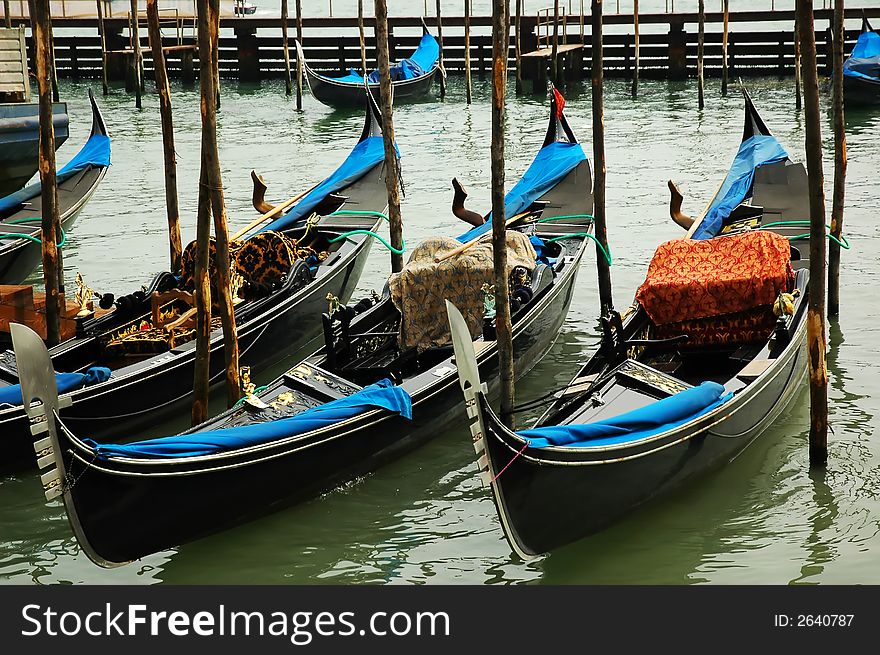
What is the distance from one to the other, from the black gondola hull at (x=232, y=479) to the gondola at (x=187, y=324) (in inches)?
38.3

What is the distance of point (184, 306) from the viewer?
6.38 meters

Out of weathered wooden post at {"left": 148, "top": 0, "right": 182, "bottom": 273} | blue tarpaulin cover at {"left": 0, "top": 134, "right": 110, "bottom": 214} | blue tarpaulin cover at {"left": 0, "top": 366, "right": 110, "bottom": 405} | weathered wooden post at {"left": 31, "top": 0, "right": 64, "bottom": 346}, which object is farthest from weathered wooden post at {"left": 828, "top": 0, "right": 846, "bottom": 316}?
blue tarpaulin cover at {"left": 0, "top": 134, "right": 110, "bottom": 214}

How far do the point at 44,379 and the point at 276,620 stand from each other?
3.70 ft

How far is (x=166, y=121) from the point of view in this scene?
A: 6.59m

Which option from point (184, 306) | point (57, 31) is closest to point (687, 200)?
point (184, 306)

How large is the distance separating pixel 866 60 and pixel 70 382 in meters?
12.4

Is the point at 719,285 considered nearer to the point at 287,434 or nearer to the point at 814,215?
the point at 814,215

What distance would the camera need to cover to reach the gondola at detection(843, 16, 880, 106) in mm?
14664

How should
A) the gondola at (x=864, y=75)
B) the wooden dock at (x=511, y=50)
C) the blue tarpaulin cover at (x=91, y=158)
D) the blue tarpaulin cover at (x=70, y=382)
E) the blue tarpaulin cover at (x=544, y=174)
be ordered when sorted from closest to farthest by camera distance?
1. the blue tarpaulin cover at (x=70, y=382)
2. the blue tarpaulin cover at (x=544, y=174)
3. the blue tarpaulin cover at (x=91, y=158)
4. the gondola at (x=864, y=75)
5. the wooden dock at (x=511, y=50)

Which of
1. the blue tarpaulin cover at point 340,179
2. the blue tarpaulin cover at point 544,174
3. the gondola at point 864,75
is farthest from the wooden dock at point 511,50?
the blue tarpaulin cover at point 544,174

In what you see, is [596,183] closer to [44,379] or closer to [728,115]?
[44,379]

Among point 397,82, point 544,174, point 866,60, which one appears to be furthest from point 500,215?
point 397,82

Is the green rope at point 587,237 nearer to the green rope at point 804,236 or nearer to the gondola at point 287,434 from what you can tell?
the gondola at point 287,434

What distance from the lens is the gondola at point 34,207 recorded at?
26.2 ft
